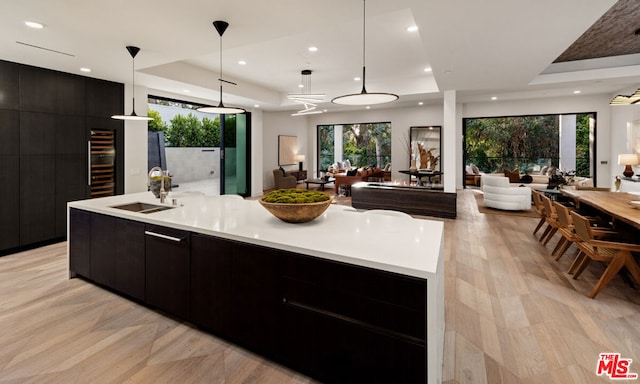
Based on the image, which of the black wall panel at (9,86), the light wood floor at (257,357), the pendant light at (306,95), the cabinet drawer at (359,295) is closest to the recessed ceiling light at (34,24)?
the black wall panel at (9,86)

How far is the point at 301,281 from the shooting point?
1.76m

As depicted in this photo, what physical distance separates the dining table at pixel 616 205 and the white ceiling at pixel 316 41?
195 centimetres

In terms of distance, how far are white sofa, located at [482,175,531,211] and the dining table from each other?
1.99 metres

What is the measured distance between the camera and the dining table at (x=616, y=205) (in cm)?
291

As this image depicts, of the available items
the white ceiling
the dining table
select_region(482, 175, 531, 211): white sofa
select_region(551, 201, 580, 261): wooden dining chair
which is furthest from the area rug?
select_region(551, 201, 580, 261): wooden dining chair

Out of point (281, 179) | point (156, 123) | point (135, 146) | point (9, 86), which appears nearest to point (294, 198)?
point (9, 86)

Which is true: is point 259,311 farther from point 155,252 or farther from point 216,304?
point 155,252

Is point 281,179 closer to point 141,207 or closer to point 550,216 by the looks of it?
point 141,207

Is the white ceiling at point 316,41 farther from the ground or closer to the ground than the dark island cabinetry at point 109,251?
farther from the ground

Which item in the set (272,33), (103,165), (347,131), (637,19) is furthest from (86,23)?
(347,131)

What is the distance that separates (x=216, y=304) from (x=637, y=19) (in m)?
6.57

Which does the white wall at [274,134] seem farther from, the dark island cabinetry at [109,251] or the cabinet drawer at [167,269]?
the cabinet drawer at [167,269]

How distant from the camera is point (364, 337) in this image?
1585 millimetres

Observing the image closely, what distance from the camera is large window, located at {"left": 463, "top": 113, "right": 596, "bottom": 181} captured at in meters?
11.8
